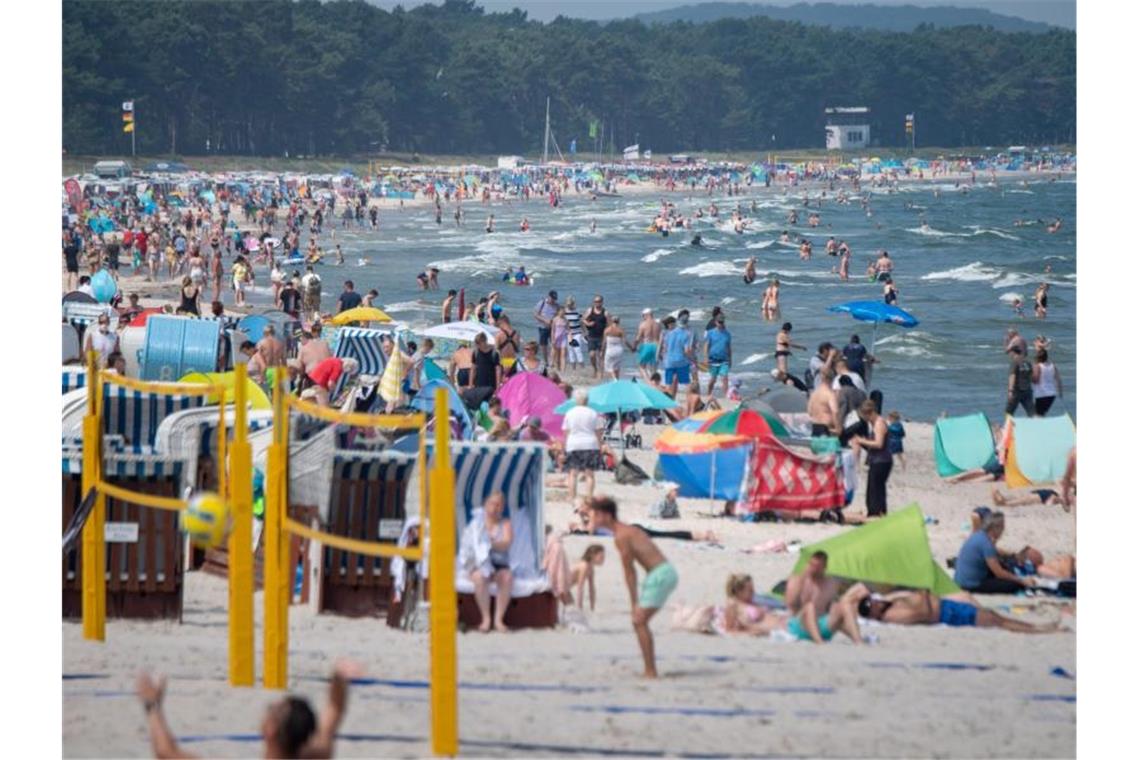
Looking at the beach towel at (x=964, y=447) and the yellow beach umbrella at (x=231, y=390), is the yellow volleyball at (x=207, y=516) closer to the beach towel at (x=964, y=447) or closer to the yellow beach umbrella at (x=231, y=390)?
the yellow beach umbrella at (x=231, y=390)

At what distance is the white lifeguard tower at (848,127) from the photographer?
68.1 metres

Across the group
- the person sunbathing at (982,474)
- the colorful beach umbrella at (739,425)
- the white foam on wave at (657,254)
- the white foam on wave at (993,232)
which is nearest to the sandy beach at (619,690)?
the colorful beach umbrella at (739,425)

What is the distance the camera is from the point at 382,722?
7.75m

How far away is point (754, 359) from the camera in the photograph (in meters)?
25.8

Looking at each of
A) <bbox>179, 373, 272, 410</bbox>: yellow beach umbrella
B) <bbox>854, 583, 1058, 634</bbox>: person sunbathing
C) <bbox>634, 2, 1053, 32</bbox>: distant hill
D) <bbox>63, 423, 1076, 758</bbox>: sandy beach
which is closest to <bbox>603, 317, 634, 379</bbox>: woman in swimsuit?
<bbox>634, 2, 1053, 32</bbox>: distant hill

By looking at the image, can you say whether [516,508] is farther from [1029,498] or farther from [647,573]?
[1029,498]

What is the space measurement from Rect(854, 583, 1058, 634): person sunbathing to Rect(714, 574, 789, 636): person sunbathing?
51 centimetres

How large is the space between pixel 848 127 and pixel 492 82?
53.2ft

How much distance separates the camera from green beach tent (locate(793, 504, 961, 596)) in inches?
384

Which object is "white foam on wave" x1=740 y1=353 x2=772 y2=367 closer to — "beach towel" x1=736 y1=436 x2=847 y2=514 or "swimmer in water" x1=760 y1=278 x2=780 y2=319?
"swimmer in water" x1=760 y1=278 x2=780 y2=319

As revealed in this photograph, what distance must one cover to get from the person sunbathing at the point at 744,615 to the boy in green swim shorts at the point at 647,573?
1040mm

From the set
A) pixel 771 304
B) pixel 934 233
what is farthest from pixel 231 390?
pixel 934 233

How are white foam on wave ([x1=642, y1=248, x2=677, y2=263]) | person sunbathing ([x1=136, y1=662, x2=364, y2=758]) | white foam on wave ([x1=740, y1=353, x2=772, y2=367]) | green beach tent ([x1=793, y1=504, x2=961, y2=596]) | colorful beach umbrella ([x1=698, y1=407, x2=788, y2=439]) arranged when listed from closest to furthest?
person sunbathing ([x1=136, y1=662, x2=364, y2=758])
green beach tent ([x1=793, y1=504, x2=961, y2=596])
colorful beach umbrella ([x1=698, y1=407, x2=788, y2=439])
white foam on wave ([x1=740, y1=353, x2=772, y2=367])
white foam on wave ([x1=642, y1=248, x2=677, y2=263])

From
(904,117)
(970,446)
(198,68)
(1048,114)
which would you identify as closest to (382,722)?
(970,446)
